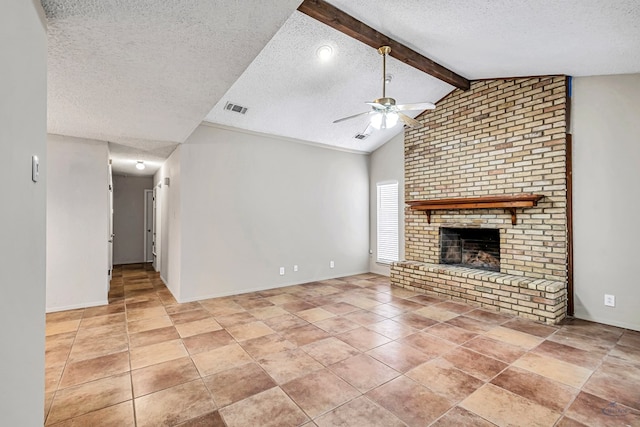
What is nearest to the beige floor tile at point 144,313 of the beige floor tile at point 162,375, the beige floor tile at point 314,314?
the beige floor tile at point 162,375

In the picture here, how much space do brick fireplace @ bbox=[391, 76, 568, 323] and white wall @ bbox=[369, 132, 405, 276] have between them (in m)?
0.33

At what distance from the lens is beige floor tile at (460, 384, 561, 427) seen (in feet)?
6.49

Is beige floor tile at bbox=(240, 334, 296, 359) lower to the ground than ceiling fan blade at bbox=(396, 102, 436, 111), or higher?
lower

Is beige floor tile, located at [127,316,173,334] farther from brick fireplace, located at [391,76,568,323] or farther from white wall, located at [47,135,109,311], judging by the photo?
brick fireplace, located at [391,76,568,323]

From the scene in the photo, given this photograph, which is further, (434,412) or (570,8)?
(570,8)

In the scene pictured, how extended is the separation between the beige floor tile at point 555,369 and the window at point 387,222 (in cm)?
354

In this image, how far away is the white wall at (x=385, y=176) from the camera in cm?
623

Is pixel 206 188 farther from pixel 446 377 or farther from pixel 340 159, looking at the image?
pixel 446 377

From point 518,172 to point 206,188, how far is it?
4746 mm

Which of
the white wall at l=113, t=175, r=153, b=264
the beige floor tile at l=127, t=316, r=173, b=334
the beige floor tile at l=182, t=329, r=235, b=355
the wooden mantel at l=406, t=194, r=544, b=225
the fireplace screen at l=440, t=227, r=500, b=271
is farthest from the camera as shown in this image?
the white wall at l=113, t=175, r=153, b=264

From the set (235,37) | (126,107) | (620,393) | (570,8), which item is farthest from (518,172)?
(126,107)

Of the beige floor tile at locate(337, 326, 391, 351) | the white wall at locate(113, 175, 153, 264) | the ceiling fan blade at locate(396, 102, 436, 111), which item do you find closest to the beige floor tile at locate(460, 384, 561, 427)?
the beige floor tile at locate(337, 326, 391, 351)

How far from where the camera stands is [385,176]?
662 cm

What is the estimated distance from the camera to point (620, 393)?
7.50 ft
